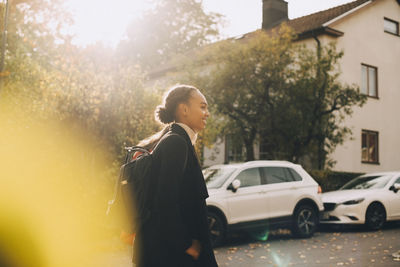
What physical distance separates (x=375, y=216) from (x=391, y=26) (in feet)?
53.4

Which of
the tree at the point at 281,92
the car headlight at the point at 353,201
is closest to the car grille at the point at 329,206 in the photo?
the car headlight at the point at 353,201

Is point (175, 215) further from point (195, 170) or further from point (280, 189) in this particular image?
point (280, 189)

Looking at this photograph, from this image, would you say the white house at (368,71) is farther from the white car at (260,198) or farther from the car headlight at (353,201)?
the white car at (260,198)

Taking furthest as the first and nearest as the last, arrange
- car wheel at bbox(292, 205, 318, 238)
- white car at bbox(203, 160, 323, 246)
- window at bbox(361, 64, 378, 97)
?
window at bbox(361, 64, 378, 97) < car wheel at bbox(292, 205, 318, 238) < white car at bbox(203, 160, 323, 246)

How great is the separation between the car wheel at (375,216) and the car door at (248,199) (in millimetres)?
3464

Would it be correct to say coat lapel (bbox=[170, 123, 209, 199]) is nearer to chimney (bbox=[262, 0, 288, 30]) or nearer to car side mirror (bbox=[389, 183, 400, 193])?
car side mirror (bbox=[389, 183, 400, 193])

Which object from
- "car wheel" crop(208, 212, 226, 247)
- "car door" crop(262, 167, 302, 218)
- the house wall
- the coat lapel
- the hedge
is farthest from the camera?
the house wall

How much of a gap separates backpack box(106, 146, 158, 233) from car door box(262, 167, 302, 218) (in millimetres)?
8624

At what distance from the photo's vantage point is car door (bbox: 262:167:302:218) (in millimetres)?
11281

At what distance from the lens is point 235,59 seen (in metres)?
18.4

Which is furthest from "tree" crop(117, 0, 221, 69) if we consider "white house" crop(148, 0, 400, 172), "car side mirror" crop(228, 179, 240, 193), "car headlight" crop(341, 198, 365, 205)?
"car side mirror" crop(228, 179, 240, 193)

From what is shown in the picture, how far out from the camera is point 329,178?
1828 cm

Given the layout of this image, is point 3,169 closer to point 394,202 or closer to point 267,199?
point 267,199

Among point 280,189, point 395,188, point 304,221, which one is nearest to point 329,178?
point 395,188
